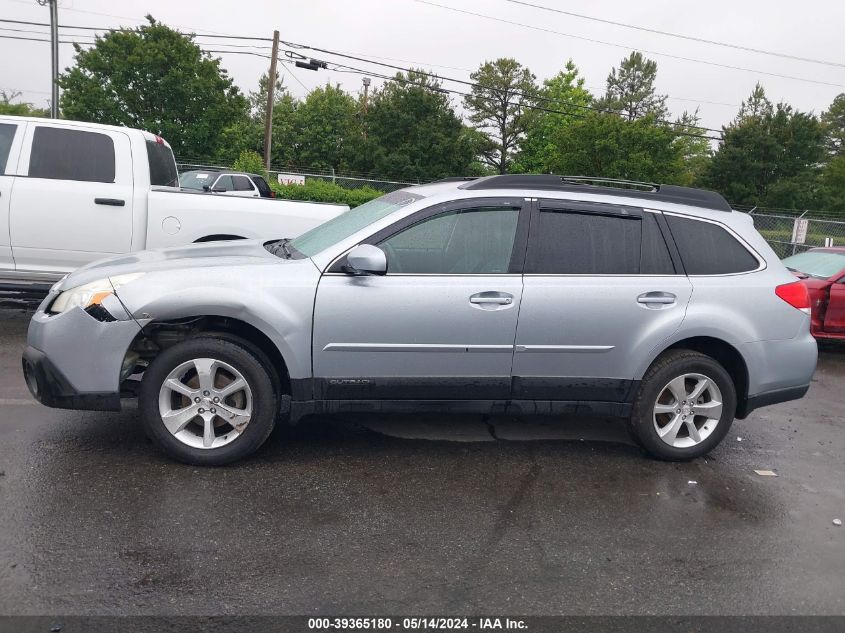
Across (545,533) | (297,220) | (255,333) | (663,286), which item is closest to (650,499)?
(545,533)

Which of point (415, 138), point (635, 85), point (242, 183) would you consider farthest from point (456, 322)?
point (635, 85)

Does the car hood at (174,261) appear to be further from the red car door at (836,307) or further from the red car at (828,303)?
the red car door at (836,307)

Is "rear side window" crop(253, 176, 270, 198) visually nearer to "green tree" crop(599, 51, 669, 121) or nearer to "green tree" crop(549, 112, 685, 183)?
"green tree" crop(549, 112, 685, 183)

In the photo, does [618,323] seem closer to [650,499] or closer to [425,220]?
[650,499]

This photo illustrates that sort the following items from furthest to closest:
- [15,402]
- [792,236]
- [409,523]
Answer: [792,236] → [15,402] → [409,523]

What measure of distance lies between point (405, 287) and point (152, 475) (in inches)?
70.3

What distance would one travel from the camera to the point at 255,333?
4.35 m

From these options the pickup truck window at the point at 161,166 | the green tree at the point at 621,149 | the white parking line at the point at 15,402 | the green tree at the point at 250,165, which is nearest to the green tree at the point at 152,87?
the green tree at the point at 250,165

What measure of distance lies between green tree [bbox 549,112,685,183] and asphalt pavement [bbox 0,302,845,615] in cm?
3750

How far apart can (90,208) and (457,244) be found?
14.7 ft

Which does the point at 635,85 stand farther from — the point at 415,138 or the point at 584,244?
the point at 584,244

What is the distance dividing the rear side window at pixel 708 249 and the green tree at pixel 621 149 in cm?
3675

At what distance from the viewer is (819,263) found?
979 centimetres

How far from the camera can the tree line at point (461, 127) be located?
4041 cm
